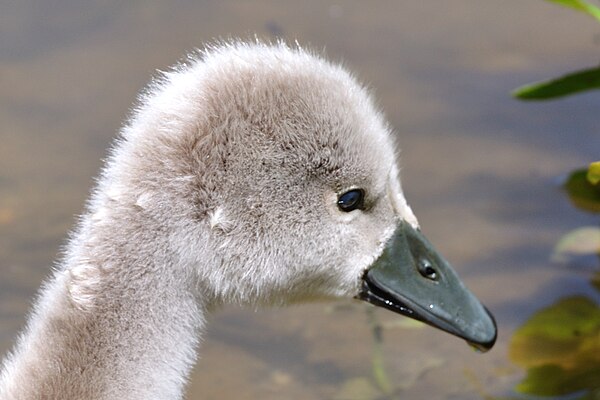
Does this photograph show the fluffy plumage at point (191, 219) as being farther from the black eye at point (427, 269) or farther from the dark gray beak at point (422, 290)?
the black eye at point (427, 269)

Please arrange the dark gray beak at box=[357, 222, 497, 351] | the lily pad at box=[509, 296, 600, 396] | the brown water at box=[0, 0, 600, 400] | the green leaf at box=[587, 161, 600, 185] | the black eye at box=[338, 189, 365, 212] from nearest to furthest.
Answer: the black eye at box=[338, 189, 365, 212], the dark gray beak at box=[357, 222, 497, 351], the green leaf at box=[587, 161, 600, 185], the lily pad at box=[509, 296, 600, 396], the brown water at box=[0, 0, 600, 400]

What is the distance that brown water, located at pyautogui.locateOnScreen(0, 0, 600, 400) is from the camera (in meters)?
4.65

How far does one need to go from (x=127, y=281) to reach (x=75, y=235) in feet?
0.93

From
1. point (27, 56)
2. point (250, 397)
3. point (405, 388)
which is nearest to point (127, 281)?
point (250, 397)

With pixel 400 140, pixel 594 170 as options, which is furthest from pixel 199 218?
pixel 400 140

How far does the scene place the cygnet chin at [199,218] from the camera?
298 cm

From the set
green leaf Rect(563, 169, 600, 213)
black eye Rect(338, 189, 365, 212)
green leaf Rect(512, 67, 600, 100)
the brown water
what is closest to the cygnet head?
black eye Rect(338, 189, 365, 212)

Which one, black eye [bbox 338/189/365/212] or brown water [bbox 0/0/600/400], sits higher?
black eye [bbox 338/189/365/212]

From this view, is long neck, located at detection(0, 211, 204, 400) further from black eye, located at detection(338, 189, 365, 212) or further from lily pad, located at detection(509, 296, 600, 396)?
lily pad, located at detection(509, 296, 600, 396)

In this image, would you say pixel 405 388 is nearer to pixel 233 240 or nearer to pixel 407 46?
pixel 233 240

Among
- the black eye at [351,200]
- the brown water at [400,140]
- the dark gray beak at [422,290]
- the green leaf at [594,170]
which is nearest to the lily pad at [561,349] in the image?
the brown water at [400,140]

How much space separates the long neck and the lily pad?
1.99 metres

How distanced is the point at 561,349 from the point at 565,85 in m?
1.15

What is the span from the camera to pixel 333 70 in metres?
3.26
